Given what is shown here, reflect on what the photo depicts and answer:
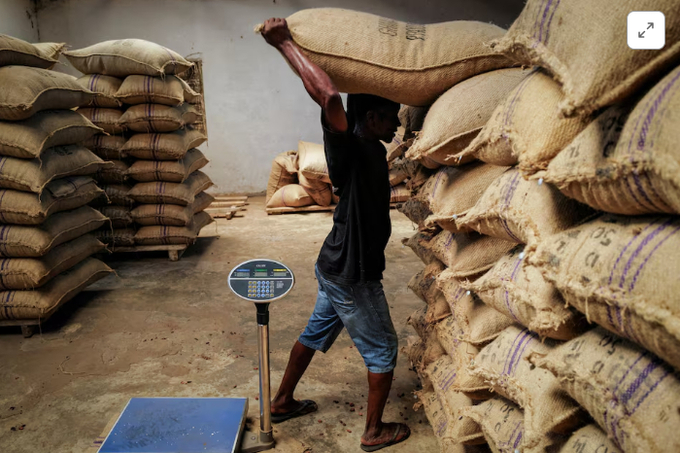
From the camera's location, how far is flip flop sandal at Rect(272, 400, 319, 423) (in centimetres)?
267

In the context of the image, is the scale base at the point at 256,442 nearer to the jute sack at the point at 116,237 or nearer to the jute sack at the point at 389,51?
the jute sack at the point at 389,51

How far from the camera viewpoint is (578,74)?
3.76 ft

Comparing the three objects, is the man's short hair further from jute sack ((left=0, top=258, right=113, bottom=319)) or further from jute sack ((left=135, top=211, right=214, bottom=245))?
jute sack ((left=135, top=211, right=214, bottom=245))

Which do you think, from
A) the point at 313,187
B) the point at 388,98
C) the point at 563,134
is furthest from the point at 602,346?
the point at 313,187

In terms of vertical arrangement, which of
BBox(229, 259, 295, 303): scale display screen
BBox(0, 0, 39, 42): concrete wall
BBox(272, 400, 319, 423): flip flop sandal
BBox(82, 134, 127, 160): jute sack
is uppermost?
BBox(0, 0, 39, 42): concrete wall

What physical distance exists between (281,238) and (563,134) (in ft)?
17.1

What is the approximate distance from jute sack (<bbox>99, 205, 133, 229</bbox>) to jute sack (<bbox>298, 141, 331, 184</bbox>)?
284 cm

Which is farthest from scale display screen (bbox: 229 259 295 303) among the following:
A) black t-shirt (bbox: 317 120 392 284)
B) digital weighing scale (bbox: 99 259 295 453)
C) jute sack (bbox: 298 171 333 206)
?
jute sack (bbox: 298 171 333 206)

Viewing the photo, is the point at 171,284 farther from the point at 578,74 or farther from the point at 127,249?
the point at 578,74

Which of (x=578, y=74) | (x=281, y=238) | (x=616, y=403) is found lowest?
(x=281, y=238)

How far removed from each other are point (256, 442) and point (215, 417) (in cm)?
24

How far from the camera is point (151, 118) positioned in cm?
513

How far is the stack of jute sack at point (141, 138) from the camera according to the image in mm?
5074

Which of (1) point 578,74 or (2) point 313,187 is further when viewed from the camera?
(2) point 313,187
